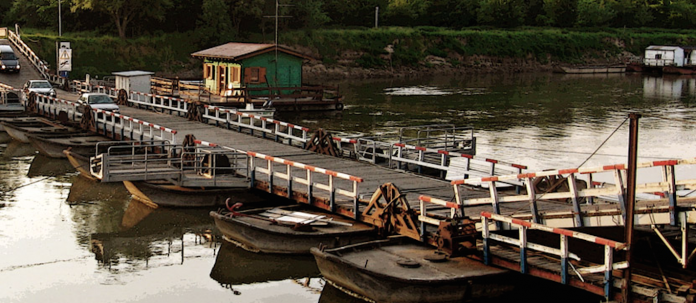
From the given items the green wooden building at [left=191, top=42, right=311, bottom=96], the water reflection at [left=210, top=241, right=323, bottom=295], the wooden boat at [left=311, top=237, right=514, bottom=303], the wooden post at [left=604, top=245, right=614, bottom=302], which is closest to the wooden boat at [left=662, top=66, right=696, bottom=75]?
the green wooden building at [left=191, top=42, right=311, bottom=96]

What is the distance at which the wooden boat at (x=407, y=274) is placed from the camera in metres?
18.8

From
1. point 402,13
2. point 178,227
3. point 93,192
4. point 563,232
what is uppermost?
point 402,13

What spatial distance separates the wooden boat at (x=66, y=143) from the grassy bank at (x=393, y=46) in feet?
139

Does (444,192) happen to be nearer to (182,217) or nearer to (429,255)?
(429,255)

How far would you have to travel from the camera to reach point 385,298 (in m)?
19.4

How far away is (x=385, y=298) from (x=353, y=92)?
61875 millimetres

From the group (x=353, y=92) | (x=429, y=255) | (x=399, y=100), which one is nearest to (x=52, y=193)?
(x=429, y=255)

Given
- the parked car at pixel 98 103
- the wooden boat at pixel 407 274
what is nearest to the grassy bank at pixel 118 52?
the parked car at pixel 98 103

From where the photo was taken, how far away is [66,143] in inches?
1480

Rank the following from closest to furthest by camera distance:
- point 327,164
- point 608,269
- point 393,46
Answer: point 608,269, point 327,164, point 393,46

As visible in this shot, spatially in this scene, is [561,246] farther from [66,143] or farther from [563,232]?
[66,143]

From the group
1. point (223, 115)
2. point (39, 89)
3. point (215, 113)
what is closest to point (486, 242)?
point (215, 113)

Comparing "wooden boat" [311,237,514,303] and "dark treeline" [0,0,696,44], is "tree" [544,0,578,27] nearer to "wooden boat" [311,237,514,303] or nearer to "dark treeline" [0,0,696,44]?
"dark treeline" [0,0,696,44]

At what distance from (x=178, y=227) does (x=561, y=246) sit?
42.0ft
